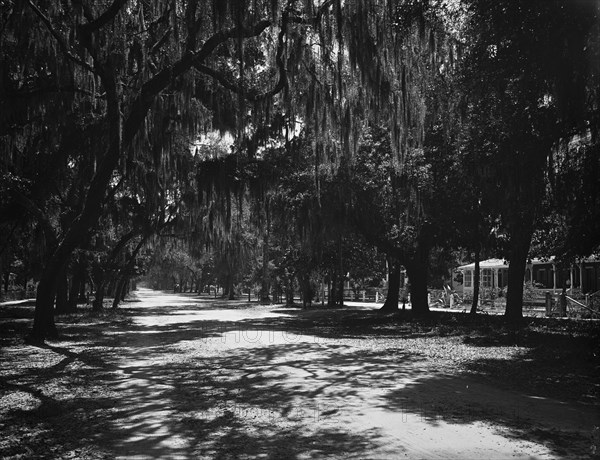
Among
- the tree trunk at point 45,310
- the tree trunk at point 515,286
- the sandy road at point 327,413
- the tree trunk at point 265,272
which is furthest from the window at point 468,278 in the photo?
the tree trunk at point 45,310

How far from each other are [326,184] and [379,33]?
10526 millimetres

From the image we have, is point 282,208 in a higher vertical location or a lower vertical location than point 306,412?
higher

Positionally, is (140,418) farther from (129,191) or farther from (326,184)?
(129,191)

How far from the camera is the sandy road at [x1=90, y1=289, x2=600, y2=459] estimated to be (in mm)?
5449

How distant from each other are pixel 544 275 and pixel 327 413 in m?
41.8

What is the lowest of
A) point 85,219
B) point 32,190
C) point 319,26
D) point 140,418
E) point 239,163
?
point 140,418

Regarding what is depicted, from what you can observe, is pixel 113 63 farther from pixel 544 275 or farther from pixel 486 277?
pixel 486 277

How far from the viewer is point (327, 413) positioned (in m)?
6.91

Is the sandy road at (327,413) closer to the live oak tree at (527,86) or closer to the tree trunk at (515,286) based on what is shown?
the live oak tree at (527,86)

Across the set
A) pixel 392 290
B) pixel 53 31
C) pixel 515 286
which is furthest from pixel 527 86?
pixel 392 290

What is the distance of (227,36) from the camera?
1184cm

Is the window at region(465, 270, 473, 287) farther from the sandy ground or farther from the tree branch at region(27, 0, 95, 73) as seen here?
the tree branch at region(27, 0, 95, 73)

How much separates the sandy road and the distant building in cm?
2490

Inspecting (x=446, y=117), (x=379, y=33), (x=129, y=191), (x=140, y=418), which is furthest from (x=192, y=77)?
(x=129, y=191)
